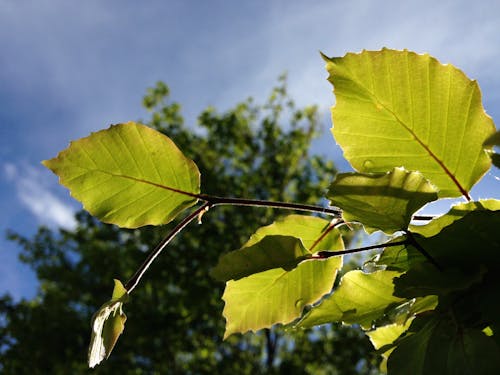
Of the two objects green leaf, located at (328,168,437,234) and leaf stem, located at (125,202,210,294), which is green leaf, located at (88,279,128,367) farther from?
green leaf, located at (328,168,437,234)

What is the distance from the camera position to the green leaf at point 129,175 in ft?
1.56

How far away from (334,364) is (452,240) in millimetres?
10552

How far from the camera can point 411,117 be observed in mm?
422

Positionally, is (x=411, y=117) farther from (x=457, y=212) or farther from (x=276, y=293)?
(x=276, y=293)

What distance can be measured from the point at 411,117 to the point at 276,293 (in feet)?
0.69

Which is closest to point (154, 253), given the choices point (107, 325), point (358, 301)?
point (107, 325)

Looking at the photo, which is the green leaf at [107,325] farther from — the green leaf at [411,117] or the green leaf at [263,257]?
the green leaf at [411,117]

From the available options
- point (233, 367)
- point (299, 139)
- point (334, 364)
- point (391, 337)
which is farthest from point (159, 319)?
point (391, 337)

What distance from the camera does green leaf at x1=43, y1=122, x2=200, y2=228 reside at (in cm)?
48

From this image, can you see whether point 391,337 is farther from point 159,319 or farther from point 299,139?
point 299,139

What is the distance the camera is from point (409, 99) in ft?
1.38

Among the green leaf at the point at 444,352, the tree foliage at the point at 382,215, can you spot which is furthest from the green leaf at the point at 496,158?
the green leaf at the point at 444,352

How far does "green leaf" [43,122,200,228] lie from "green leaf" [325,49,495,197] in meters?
0.15

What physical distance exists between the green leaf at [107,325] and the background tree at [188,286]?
9.34m
